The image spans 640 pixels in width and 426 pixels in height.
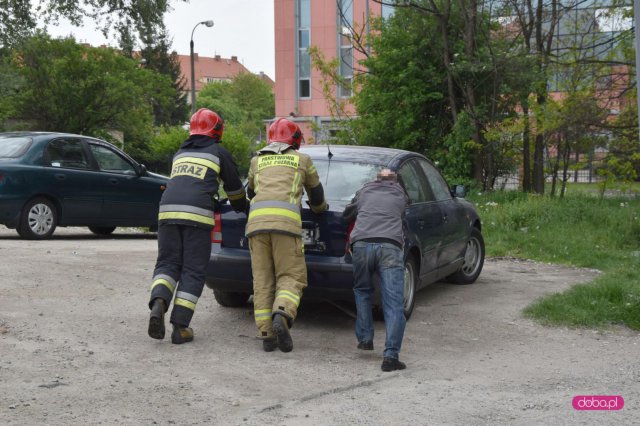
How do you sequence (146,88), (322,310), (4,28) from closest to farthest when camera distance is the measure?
1. (322,310)
2. (4,28)
3. (146,88)

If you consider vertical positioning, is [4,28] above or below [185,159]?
above

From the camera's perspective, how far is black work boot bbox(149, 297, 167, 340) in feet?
20.5

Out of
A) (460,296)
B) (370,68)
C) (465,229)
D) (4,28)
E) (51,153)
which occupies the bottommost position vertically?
(460,296)

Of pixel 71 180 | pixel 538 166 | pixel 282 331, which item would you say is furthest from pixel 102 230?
pixel 538 166

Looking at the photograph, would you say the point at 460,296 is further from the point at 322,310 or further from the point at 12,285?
the point at 12,285

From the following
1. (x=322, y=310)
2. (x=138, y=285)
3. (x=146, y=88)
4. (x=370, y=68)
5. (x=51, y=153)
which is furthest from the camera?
(x=146, y=88)

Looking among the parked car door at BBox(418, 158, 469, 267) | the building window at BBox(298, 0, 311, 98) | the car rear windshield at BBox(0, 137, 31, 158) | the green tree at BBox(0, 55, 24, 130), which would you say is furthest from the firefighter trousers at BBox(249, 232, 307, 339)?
the building window at BBox(298, 0, 311, 98)

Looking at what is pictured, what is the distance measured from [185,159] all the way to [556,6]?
45.4 feet

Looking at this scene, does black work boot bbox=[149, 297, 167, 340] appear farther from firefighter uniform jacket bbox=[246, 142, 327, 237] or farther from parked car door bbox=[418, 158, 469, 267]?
parked car door bbox=[418, 158, 469, 267]

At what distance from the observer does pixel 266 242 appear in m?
6.42

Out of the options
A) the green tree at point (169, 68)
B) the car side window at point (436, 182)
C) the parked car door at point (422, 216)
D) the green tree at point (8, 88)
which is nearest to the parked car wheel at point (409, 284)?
the parked car door at point (422, 216)

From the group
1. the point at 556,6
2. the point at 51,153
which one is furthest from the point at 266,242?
the point at 556,6

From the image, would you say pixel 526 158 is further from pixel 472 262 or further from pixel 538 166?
pixel 472 262

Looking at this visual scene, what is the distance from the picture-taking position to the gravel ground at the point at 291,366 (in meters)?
4.84
